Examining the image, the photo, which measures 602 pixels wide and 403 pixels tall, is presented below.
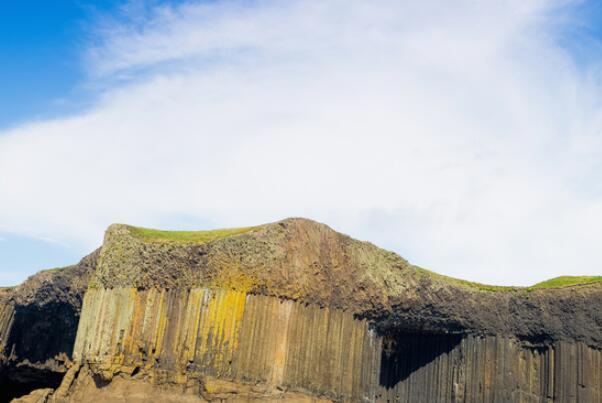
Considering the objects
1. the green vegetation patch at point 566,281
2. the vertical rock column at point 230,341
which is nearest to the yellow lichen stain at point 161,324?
the vertical rock column at point 230,341

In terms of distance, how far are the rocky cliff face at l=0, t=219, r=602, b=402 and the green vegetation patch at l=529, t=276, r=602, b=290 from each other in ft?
1.42

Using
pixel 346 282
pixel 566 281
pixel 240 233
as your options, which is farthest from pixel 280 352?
pixel 566 281

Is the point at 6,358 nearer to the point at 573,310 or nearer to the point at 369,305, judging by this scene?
the point at 369,305

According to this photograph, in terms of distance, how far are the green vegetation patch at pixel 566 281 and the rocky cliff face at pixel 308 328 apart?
0.43m

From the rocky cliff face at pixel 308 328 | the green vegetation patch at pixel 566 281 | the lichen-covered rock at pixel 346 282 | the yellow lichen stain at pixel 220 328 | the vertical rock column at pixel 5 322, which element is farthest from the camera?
the vertical rock column at pixel 5 322

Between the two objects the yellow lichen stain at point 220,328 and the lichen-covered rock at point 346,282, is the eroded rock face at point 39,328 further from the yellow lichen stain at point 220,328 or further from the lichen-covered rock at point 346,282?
the yellow lichen stain at point 220,328

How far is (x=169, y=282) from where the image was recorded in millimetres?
21562

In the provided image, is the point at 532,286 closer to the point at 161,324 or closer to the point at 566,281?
the point at 566,281

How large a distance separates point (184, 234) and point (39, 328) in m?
11.7

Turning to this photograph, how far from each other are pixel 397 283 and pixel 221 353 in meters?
6.56

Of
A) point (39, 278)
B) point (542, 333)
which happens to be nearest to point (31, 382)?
point (39, 278)

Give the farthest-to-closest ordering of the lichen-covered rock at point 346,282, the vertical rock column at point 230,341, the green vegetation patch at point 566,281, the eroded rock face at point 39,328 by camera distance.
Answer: the eroded rock face at point 39,328 → the green vegetation patch at point 566,281 → the lichen-covered rock at point 346,282 → the vertical rock column at point 230,341

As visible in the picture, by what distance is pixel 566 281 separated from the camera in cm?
2694

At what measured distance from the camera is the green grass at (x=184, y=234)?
73.1ft
